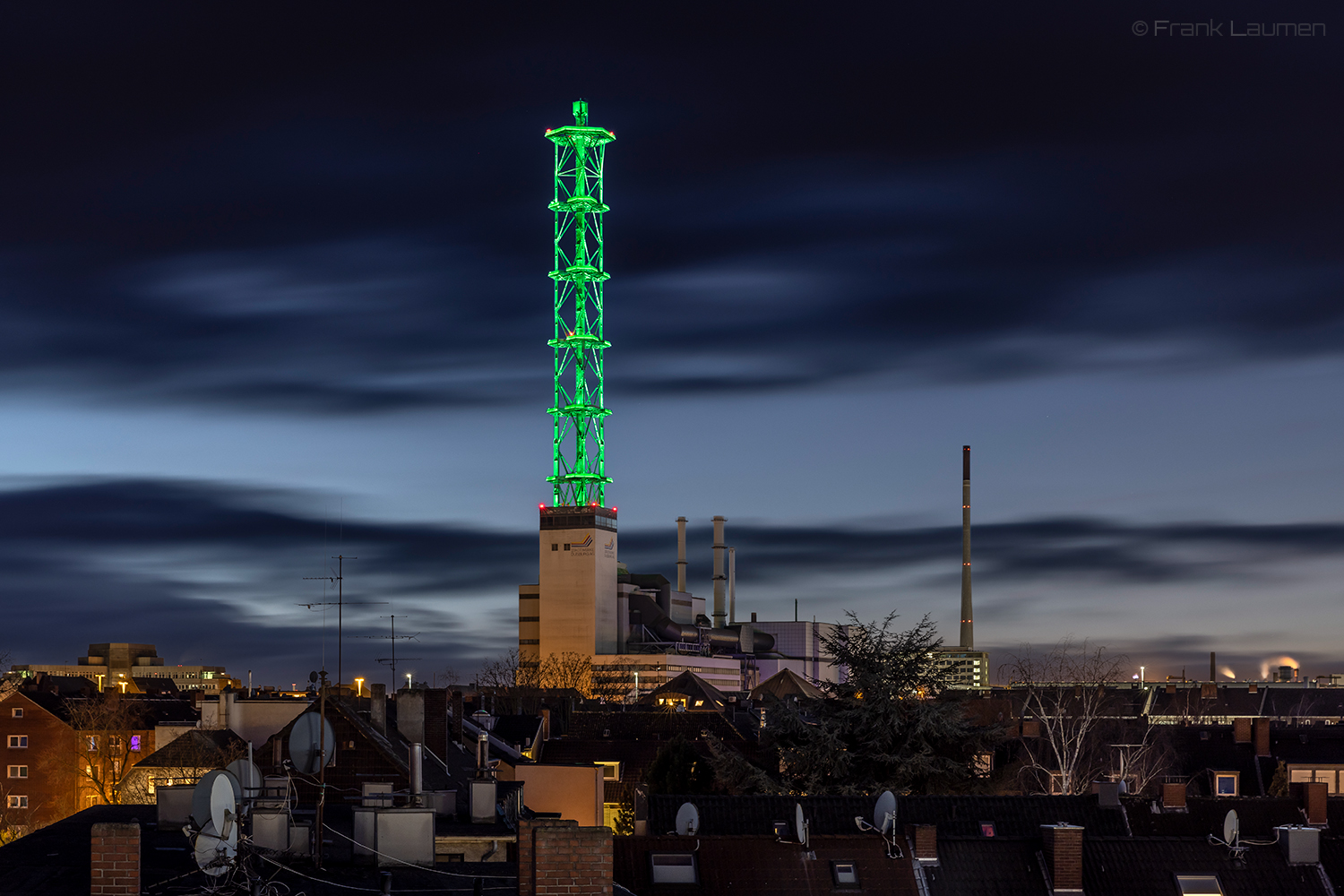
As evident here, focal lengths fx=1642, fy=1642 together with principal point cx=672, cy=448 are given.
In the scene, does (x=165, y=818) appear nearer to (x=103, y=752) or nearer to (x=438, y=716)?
(x=438, y=716)

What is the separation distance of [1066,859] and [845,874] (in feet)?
17.1

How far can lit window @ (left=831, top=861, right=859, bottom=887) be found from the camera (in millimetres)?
39094

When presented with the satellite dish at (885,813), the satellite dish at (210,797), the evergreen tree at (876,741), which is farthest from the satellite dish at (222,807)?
the evergreen tree at (876,741)

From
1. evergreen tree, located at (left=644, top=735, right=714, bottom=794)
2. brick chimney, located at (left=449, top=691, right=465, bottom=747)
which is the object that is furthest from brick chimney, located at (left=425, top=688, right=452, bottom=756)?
evergreen tree, located at (left=644, top=735, right=714, bottom=794)

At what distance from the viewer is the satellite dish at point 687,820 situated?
42.6 meters

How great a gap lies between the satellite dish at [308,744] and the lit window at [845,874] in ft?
53.1

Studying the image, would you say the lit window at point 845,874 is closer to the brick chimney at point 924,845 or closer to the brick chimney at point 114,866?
the brick chimney at point 924,845

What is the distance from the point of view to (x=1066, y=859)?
127 feet

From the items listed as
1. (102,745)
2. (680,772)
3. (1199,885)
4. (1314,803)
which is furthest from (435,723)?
(102,745)

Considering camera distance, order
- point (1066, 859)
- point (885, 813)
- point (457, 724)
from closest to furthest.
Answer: point (1066, 859), point (885, 813), point (457, 724)

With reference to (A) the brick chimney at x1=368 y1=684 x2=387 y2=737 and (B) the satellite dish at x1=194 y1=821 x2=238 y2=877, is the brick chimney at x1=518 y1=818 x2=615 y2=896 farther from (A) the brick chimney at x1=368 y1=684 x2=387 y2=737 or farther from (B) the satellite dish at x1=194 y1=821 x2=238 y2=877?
(A) the brick chimney at x1=368 y1=684 x2=387 y2=737

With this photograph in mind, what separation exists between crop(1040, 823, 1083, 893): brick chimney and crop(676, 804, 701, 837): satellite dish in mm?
9219

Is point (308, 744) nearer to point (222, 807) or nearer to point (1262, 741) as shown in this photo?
point (222, 807)

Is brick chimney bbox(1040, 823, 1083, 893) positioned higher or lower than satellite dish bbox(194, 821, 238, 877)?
lower
